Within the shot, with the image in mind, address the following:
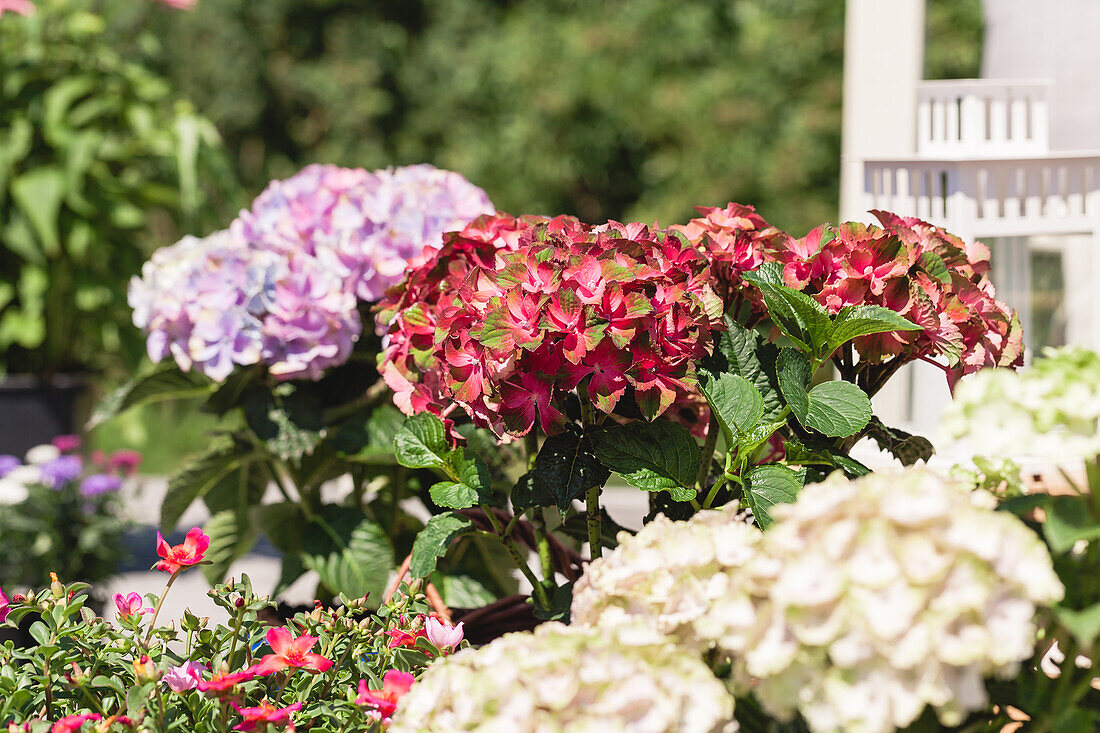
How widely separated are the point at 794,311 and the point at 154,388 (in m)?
→ 0.91

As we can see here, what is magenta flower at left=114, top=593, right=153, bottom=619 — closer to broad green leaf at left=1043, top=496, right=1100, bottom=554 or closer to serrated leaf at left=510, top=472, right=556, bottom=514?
serrated leaf at left=510, top=472, right=556, bottom=514

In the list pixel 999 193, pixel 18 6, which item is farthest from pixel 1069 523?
pixel 18 6

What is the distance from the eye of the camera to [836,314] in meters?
0.82

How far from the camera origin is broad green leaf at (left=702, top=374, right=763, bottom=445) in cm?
76

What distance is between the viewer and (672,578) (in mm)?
608

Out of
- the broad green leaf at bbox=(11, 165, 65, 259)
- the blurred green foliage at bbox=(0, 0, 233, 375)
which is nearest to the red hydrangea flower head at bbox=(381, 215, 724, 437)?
the blurred green foliage at bbox=(0, 0, 233, 375)

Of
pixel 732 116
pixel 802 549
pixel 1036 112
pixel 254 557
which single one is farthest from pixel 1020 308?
pixel 732 116

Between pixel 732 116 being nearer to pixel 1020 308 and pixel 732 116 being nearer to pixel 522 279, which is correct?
pixel 1020 308

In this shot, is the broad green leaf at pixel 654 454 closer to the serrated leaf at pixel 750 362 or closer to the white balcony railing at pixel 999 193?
the serrated leaf at pixel 750 362

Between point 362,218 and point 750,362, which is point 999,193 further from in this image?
point 362,218

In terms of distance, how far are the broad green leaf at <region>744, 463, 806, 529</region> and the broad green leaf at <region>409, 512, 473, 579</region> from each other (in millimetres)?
256

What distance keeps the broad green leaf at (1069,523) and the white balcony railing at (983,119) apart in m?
0.86

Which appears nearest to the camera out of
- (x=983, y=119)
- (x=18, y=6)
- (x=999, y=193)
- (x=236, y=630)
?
(x=236, y=630)

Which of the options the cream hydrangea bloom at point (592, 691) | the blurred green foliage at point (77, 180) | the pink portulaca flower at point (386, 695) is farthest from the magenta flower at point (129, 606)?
the blurred green foliage at point (77, 180)
